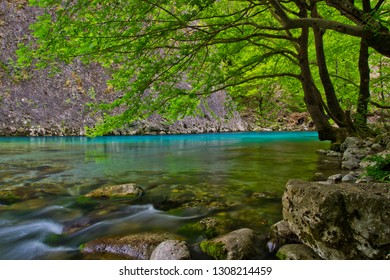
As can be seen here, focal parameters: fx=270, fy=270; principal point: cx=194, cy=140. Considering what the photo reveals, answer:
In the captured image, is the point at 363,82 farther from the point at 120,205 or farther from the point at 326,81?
the point at 120,205

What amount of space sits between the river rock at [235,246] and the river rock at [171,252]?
293 millimetres

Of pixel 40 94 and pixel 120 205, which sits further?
pixel 40 94

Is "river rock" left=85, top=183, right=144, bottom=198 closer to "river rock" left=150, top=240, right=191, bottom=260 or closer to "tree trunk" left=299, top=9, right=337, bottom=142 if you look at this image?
"river rock" left=150, top=240, right=191, bottom=260

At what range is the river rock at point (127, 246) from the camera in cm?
317

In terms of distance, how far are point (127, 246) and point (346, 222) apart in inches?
98.4

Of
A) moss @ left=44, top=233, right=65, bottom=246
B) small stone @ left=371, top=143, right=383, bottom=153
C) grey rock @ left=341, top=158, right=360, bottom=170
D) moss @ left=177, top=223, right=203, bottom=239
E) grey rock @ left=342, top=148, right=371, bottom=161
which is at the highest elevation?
small stone @ left=371, top=143, right=383, bottom=153

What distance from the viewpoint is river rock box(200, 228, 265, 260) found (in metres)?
3.01

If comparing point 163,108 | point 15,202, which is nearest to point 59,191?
point 15,202

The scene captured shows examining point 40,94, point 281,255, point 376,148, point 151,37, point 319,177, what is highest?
point 40,94

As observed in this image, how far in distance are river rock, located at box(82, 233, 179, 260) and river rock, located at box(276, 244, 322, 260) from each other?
1.37m

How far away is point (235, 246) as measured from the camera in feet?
10.1

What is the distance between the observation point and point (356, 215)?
2.84 m

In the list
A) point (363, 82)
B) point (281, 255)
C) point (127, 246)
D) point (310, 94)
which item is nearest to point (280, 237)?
point (281, 255)

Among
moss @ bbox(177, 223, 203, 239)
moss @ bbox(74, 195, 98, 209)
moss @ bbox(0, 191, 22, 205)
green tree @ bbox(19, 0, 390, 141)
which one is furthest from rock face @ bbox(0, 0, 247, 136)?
moss @ bbox(177, 223, 203, 239)
